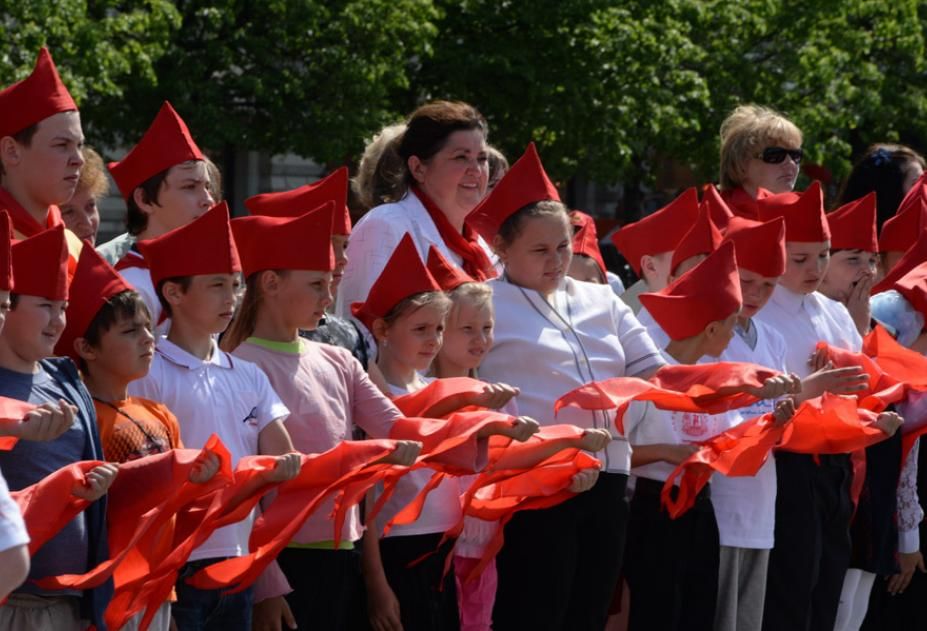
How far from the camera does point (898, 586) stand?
7711 mm

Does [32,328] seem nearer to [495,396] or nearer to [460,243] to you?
[495,396]

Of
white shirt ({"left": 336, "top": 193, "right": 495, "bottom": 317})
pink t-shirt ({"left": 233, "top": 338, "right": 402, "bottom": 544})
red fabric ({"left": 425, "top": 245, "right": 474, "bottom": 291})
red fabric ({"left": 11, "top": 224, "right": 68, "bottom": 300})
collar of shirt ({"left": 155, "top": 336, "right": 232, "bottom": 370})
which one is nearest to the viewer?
red fabric ({"left": 11, "top": 224, "right": 68, "bottom": 300})

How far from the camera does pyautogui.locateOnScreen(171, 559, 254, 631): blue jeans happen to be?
523cm

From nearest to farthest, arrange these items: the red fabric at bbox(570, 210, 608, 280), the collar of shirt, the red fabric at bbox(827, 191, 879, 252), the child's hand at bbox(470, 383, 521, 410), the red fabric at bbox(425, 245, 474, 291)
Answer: the collar of shirt, the child's hand at bbox(470, 383, 521, 410), the red fabric at bbox(425, 245, 474, 291), the red fabric at bbox(827, 191, 879, 252), the red fabric at bbox(570, 210, 608, 280)

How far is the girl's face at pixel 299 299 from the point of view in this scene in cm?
565

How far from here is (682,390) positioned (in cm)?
611

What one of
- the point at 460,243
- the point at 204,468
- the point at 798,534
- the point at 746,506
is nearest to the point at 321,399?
the point at 204,468

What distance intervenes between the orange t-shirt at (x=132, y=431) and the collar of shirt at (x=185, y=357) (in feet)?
0.81

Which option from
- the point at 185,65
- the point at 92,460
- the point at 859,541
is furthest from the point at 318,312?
the point at 185,65

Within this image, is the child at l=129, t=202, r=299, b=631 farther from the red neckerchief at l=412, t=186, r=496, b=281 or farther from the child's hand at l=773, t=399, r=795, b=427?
the child's hand at l=773, t=399, r=795, b=427

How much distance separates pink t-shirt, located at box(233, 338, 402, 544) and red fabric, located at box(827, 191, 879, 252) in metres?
2.66

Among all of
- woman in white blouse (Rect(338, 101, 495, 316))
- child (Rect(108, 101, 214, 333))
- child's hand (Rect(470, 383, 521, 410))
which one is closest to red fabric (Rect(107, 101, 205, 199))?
child (Rect(108, 101, 214, 333))

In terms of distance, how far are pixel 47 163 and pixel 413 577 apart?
1.82 metres

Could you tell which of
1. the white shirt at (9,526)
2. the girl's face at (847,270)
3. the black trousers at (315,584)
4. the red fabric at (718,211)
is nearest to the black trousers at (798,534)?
the girl's face at (847,270)
